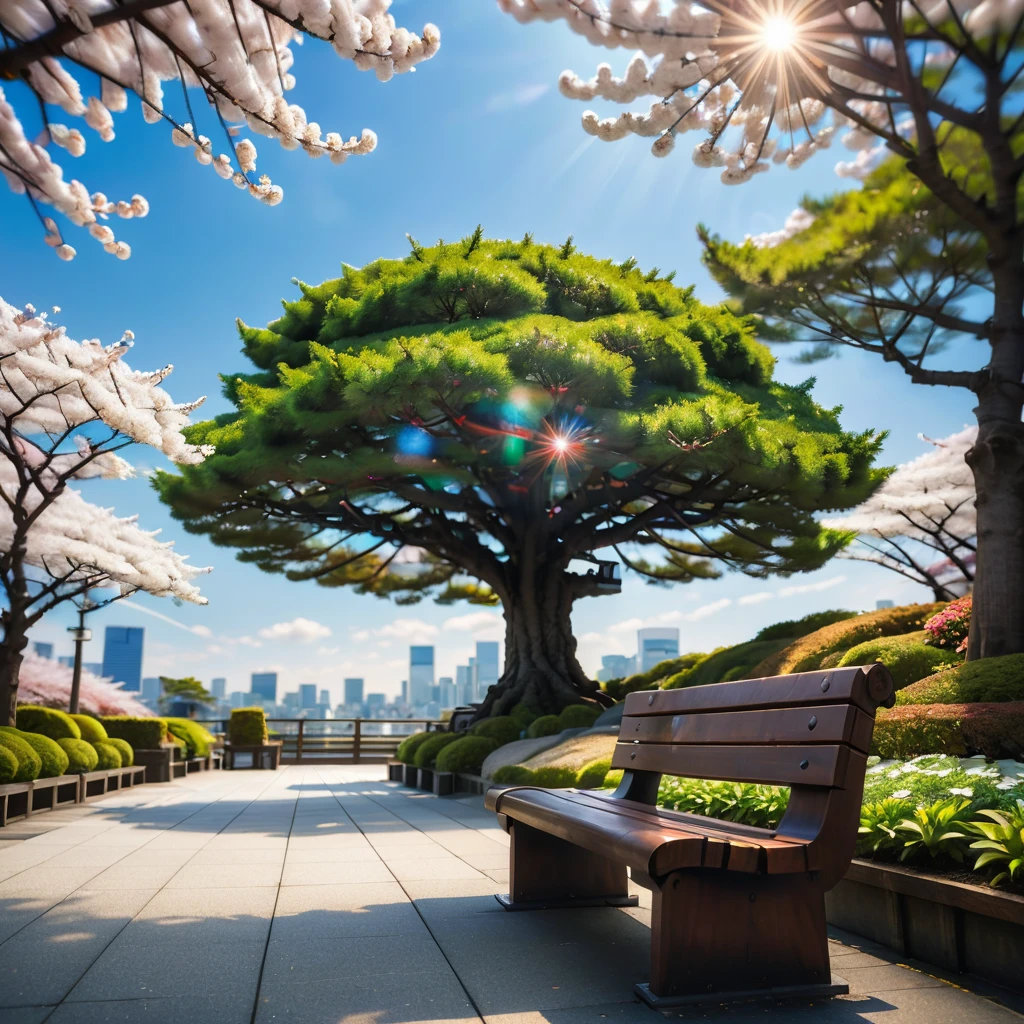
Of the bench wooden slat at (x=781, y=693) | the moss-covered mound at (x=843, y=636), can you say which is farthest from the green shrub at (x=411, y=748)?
the bench wooden slat at (x=781, y=693)

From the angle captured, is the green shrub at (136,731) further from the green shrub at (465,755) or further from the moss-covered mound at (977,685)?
the moss-covered mound at (977,685)

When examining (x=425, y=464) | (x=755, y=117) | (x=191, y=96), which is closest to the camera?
(x=191, y=96)

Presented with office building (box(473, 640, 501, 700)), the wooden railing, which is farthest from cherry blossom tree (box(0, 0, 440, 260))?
office building (box(473, 640, 501, 700))

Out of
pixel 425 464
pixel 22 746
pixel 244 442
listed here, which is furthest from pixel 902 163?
pixel 22 746

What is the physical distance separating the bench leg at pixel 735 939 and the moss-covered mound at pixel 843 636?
290 inches

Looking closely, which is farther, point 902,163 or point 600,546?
point 600,546

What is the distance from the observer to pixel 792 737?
2885 mm

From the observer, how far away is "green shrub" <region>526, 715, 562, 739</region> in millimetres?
11719

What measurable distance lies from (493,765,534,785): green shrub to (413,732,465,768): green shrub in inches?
109

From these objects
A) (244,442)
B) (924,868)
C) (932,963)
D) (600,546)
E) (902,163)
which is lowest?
(932,963)

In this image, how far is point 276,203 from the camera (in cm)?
494

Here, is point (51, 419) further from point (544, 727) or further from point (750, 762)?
point (750, 762)

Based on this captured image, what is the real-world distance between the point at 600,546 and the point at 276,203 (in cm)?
1046

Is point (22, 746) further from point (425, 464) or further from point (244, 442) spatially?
point (425, 464)
